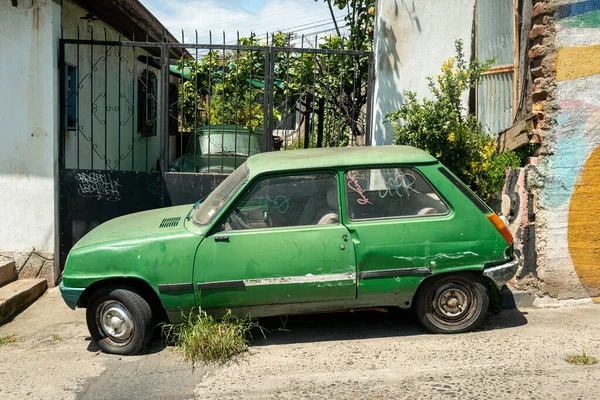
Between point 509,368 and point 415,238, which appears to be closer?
→ point 509,368

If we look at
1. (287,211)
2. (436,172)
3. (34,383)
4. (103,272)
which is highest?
(436,172)

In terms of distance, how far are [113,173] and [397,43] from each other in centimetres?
368

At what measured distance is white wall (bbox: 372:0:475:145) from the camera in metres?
7.49

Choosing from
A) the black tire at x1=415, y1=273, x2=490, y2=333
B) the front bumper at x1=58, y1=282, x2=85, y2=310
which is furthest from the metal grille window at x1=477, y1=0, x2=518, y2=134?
the front bumper at x1=58, y1=282, x2=85, y2=310

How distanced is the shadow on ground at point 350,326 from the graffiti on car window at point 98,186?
272 centimetres

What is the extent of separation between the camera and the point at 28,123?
23.9 feet

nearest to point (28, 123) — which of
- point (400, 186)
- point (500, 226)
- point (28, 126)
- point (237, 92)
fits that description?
point (28, 126)

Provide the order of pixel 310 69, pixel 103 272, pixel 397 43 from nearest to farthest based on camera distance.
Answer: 1. pixel 103 272
2. pixel 397 43
3. pixel 310 69

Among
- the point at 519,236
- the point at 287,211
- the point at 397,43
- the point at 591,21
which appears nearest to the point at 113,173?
the point at 287,211

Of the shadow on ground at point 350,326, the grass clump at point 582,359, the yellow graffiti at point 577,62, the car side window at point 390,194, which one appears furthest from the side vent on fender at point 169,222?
the yellow graffiti at point 577,62

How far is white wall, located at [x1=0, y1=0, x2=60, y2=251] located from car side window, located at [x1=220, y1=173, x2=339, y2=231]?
Answer: 127 inches

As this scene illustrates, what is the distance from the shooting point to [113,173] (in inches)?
298

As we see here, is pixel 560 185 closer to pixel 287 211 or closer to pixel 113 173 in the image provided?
pixel 287 211

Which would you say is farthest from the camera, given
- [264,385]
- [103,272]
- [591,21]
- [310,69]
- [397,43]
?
[310,69]
